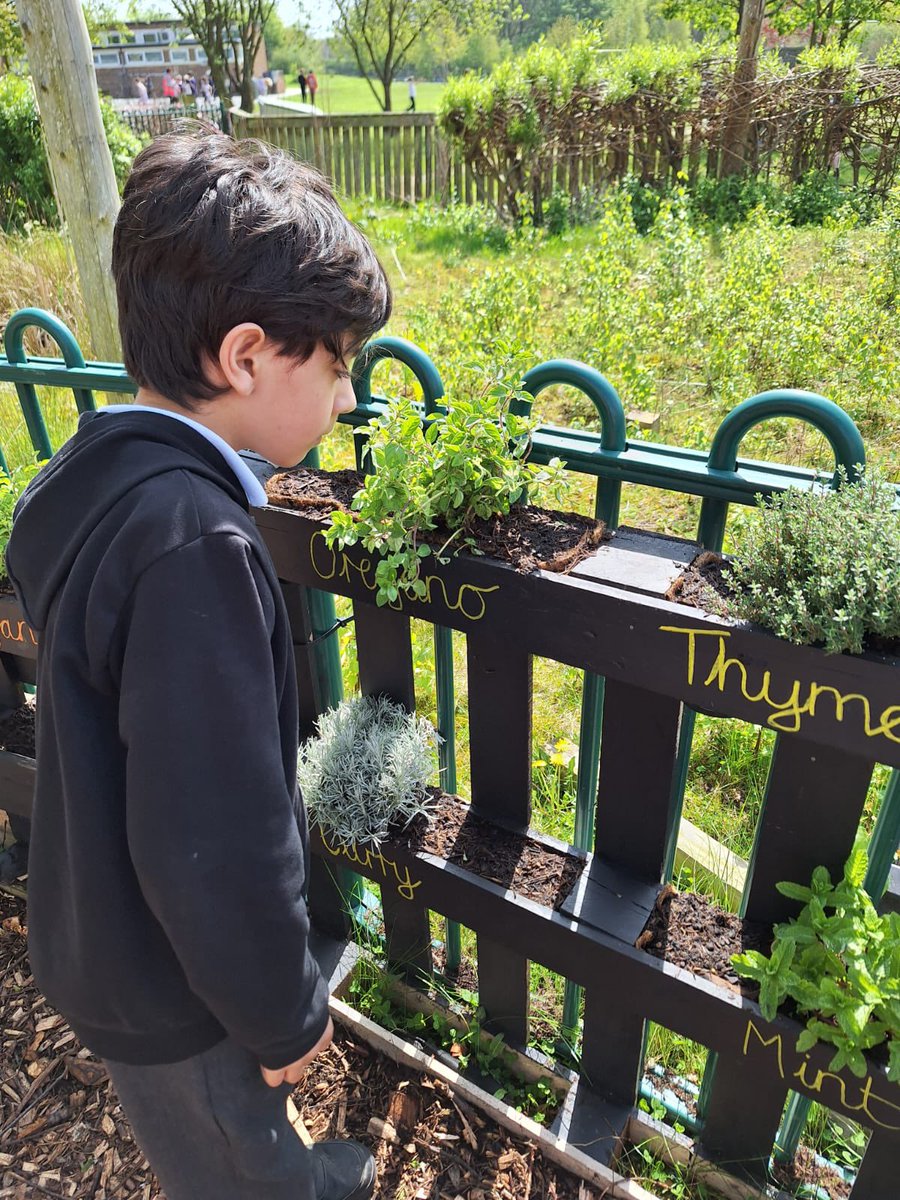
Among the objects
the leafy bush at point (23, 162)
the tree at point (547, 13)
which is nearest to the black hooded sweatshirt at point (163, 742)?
the leafy bush at point (23, 162)

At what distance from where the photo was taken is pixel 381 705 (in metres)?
1.85

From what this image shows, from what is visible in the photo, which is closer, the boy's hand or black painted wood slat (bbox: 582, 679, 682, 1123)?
the boy's hand

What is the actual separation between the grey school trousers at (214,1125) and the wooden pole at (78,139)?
343 centimetres

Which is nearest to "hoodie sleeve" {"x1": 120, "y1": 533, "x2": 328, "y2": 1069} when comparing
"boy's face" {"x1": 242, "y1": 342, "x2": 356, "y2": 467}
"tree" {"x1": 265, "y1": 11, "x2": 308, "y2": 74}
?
"boy's face" {"x1": 242, "y1": 342, "x2": 356, "y2": 467}

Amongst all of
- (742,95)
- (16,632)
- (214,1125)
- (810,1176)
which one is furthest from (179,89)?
(810,1176)

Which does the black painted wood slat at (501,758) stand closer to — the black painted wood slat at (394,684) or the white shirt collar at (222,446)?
the black painted wood slat at (394,684)

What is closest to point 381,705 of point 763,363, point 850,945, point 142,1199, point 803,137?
point 850,945

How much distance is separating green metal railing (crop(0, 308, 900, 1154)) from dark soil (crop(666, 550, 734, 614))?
111 millimetres

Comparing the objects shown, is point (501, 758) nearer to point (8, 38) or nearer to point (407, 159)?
point (407, 159)

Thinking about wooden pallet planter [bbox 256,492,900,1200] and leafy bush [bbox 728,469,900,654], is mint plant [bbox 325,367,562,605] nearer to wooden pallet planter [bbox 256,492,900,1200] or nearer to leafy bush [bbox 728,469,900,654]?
wooden pallet planter [bbox 256,492,900,1200]

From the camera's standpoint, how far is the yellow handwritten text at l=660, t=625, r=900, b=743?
1086 millimetres

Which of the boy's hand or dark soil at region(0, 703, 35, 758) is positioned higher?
the boy's hand

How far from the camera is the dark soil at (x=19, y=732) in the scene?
2359mm

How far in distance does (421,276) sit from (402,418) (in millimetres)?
7417
